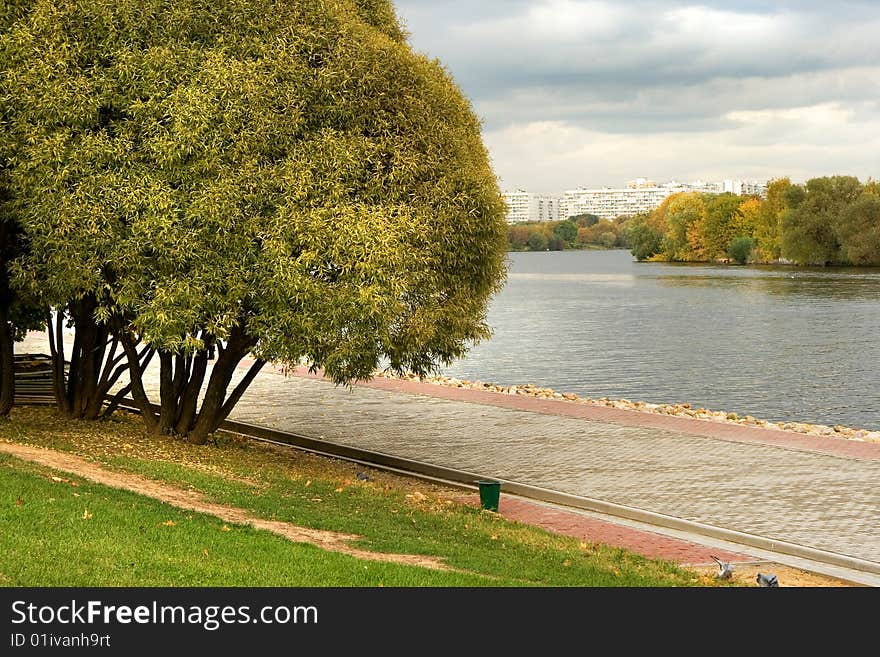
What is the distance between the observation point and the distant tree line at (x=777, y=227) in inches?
4225

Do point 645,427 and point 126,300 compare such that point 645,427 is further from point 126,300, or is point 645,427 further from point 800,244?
point 800,244

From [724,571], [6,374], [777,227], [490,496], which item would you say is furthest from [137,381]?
[777,227]

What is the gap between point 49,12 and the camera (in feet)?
47.6

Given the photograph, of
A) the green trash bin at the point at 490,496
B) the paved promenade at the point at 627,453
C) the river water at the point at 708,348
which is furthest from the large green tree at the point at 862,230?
the green trash bin at the point at 490,496

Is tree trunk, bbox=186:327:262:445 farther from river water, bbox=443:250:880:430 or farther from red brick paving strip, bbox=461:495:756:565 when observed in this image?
river water, bbox=443:250:880:430

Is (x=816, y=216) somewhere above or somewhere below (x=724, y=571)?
above

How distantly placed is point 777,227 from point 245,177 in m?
116

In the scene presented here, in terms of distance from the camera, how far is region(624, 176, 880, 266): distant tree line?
352 feet

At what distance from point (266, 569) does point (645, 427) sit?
12.1m

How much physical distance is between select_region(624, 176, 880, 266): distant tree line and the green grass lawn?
10042 cm

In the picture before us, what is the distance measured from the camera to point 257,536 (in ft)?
33.1

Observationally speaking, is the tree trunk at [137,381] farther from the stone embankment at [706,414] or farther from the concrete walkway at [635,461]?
the stone embankment at [706,414]

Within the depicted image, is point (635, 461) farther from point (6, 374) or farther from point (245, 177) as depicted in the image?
point (6, 374)

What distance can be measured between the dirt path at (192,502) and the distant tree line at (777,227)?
102m
